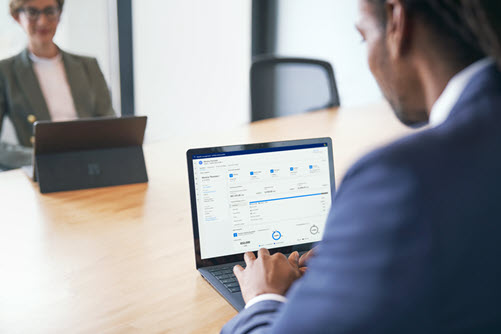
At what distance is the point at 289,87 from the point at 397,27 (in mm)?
2229

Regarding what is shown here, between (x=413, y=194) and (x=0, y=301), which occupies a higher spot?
(x=413, y=194)

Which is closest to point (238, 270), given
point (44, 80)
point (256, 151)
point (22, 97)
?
point (256, 151)

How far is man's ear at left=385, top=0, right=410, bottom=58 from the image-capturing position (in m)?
0.61

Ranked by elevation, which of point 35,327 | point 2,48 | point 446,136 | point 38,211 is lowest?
point 35,327

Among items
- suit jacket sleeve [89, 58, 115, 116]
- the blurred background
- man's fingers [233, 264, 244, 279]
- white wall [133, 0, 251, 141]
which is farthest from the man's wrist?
white wall [133, 0, 251, 141]

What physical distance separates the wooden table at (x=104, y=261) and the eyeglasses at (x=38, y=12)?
101cm

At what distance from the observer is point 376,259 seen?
51 centimetres

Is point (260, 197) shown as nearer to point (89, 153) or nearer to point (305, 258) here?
point (305, 258)

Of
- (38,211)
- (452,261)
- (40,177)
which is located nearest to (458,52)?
(452,261)

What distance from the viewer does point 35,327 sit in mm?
904

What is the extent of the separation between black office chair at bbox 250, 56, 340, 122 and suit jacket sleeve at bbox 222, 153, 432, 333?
2082 mm

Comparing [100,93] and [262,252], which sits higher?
[100,93]

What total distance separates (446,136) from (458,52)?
0.13m

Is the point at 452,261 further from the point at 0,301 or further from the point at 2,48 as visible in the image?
the point at 2,48
